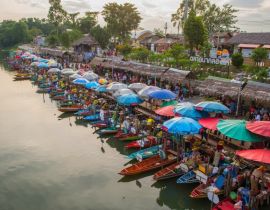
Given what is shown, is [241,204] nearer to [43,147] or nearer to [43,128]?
[43,147]

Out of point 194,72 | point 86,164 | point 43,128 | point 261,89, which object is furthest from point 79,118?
point 261,89

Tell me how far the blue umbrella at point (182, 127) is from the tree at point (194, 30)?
2063 centimetres

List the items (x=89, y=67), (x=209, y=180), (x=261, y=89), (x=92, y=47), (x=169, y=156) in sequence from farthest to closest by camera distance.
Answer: (x=92, y=47)
(x=89, y=67)
(x=261, y=89)
(x=169, y=156)
(x=209, y=180)

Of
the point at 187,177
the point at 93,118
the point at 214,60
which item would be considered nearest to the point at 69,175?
the point at 187,177

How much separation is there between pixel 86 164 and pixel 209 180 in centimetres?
786

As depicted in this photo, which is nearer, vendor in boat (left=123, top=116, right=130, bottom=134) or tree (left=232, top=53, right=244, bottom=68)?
vendor in boat (left=123, top=116, right=130, bottom=134)

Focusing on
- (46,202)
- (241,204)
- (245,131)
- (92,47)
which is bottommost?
(46,202)

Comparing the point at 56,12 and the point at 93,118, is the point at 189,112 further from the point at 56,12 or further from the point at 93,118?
the point at 56,12

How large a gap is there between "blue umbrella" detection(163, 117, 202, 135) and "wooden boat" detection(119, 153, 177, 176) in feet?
Answer: 7.40

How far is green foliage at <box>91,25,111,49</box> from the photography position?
2090 inches

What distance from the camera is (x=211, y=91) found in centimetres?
2308

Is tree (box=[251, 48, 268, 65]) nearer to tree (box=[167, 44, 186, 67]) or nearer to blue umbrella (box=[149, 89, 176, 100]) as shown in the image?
tree (box=[167, 44, 186, 67])

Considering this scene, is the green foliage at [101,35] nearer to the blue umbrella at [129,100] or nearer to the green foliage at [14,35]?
the blue umbrella at [129,100]

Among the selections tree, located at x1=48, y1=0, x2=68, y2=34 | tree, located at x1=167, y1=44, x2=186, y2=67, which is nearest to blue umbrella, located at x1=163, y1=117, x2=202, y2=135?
tree, located at x1=167, y1=44, x2=186, y2=67
